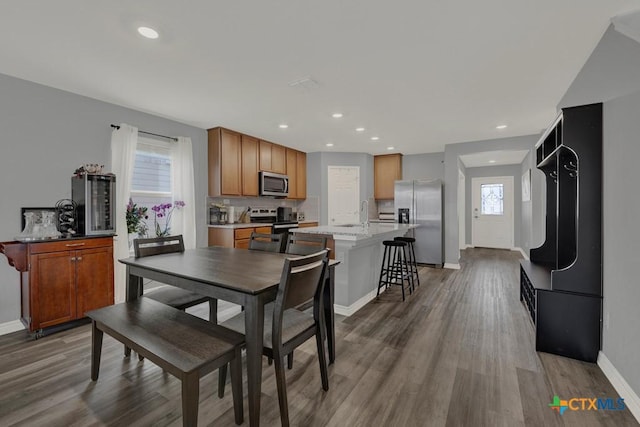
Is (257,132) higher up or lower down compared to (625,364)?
higher up

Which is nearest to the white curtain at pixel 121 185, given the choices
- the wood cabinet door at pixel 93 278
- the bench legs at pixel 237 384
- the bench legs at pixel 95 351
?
the wood cabinet door at pixel 93 278

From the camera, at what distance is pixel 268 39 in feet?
7.01

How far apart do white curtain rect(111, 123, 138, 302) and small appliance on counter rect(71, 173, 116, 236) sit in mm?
318

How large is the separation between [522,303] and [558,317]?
139 cm

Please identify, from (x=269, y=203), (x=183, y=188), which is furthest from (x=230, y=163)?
(x=269, y=203)

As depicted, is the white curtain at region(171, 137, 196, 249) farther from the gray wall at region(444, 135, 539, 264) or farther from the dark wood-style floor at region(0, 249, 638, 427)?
the gray wall at region(444, 135, 539, 264)

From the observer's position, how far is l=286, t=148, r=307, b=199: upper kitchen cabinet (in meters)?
5.99

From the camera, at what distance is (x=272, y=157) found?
218 inches

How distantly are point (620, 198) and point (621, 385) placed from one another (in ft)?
3.92

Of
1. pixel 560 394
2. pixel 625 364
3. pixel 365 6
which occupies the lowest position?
pixel 560 394

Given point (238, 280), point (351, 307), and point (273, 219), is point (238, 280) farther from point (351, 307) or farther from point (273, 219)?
point (273, 219)

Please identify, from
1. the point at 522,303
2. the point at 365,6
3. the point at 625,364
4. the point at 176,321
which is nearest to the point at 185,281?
the point at 176,321

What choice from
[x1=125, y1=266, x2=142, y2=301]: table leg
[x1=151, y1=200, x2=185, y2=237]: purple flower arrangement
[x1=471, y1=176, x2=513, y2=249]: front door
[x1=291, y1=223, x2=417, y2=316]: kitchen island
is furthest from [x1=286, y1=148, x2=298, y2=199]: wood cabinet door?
[x1=471, y1=176, x2=513, y2=249]: front door

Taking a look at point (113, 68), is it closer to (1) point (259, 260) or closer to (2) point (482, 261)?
(1) point (259, 260)
